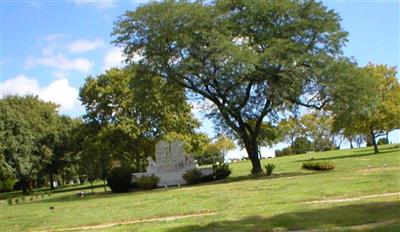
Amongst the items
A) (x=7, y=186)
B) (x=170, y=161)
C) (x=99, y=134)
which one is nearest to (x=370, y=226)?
(x=170, y=161)

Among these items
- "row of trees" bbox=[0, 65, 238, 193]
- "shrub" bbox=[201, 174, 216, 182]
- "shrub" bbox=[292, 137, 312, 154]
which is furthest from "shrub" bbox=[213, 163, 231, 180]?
"shrub" bbox=[292, 137, 312, 154]

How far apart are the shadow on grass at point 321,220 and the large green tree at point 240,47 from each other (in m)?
20.1

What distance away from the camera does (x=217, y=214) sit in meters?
14.2

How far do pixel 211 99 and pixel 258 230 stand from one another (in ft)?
88.2

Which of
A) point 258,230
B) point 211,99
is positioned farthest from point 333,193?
point 211,99

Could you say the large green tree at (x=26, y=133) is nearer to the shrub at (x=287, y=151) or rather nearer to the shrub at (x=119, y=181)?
the shrub at (x=119, y=181)

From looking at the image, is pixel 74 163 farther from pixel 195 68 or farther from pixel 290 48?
pixel 290 48

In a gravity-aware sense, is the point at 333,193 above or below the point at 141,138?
below

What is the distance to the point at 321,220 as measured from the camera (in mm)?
11336

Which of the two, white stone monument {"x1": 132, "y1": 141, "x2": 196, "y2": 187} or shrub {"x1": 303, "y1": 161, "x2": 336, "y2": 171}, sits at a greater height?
white stone monument {"x1": 132, "y1": 141, "x2": 196, "y2": 187}

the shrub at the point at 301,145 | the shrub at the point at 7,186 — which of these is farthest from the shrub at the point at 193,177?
the shrub at the point at 301,145

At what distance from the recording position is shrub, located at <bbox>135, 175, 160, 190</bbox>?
1398 inches

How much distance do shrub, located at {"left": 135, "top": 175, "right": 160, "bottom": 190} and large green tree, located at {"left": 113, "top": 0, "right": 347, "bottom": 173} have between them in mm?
6667

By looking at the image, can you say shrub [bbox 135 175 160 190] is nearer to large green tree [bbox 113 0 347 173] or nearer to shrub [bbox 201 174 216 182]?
shrub [bbox 201 174 216 182]
